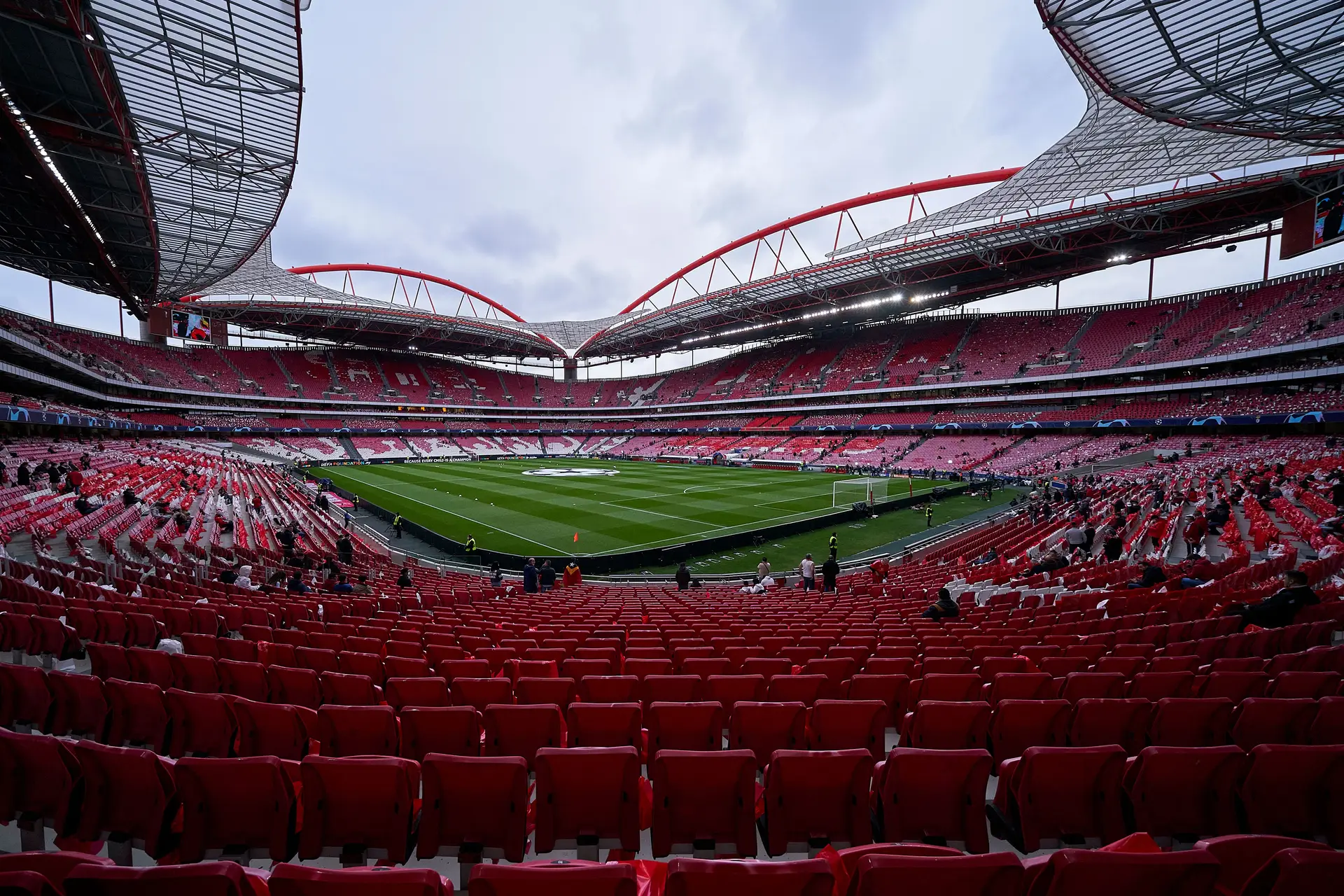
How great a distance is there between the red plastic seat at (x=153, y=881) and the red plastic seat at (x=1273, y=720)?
540 centimetres

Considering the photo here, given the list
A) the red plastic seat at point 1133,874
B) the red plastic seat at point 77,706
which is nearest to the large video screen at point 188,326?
the red plastic seat at point 77,706

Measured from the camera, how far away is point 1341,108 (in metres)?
13.7

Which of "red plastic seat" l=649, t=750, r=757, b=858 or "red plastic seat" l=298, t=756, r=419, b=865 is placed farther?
"red plastic seat" l=649, t=750, r=757, b=858

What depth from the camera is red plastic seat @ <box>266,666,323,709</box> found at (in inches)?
172

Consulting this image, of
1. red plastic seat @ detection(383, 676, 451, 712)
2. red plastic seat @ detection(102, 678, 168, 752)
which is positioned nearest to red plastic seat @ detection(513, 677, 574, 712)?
red plastic seat @ detection(383, 676, 451, 712)

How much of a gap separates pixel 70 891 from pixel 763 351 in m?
81.2

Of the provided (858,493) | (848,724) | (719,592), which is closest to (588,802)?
(848,724)

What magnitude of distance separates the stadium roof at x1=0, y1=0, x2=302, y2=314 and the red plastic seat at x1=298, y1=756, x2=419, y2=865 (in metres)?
17.7

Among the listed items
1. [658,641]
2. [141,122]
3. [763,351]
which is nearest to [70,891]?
[658,641]

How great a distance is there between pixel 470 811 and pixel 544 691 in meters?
1.57

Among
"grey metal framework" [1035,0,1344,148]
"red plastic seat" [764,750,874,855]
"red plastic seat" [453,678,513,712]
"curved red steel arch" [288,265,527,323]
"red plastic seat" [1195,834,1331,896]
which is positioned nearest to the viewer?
"red plastic seat" [1195,834,1331,896]

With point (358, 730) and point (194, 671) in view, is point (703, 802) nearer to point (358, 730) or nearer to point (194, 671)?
point (358, 730)

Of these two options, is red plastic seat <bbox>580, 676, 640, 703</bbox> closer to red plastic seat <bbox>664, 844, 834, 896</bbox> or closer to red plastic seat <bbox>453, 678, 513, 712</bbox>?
red plastic seat <bbox>453, 678, 513, 712</bbox>

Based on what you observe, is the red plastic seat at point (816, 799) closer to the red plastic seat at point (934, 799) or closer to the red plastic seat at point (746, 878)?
the red plastic seat at point (934, 799)
